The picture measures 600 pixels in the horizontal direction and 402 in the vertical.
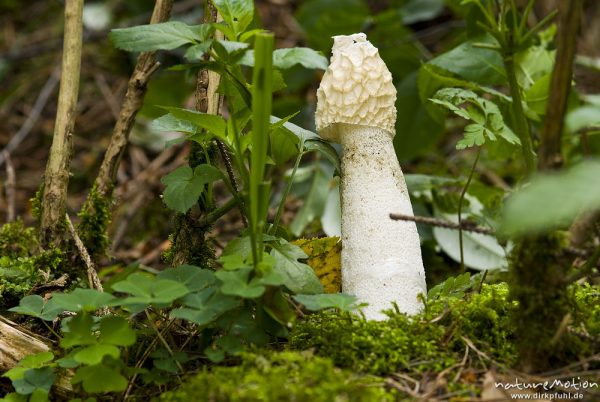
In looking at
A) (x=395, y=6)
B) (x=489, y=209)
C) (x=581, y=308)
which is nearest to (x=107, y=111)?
(x=395, y=6)

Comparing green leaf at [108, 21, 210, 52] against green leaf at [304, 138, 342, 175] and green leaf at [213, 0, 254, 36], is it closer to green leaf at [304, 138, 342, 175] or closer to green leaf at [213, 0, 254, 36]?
green leaf at [213, 0, 254, 36]

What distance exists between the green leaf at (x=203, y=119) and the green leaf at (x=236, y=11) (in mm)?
271

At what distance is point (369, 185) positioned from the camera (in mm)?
2305

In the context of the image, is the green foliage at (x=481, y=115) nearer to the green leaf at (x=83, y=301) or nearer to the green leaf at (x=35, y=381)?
the green leaf at (x=83, y=301)

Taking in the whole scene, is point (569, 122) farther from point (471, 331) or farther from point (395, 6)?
point (395, 6)

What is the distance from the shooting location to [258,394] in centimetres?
160

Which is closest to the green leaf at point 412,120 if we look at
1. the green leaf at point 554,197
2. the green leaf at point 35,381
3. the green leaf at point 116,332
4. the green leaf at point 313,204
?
the green leaf at point 313,204

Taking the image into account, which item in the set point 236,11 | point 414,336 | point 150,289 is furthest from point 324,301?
point 236,11

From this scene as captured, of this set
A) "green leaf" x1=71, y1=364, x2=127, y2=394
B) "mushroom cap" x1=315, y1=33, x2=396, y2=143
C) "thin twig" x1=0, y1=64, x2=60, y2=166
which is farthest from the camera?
"thin twig" x1=0, y1=64, x2=60, y2=166

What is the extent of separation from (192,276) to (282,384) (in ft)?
1.66

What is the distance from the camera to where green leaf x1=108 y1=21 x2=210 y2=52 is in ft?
5.99

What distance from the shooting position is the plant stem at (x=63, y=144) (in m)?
2.64

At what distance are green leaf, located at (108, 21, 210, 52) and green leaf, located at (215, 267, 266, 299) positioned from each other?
0.64 metres

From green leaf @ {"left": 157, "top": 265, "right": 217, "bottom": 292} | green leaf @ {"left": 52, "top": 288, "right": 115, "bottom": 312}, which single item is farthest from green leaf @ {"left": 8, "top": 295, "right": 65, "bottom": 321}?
green leaf @ {"left": 157, "top": 265, "right": 217, "bottom": 292}
